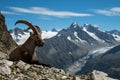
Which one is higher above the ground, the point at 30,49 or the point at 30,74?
the point at 30,49

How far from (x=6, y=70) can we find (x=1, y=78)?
4.61ft

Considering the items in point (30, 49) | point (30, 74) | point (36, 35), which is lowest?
point (30, 74)

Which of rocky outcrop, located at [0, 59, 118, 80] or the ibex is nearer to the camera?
rocky outcrop, located at [0, 59, 118, 80]

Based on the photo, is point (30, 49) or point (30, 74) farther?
point (30, 49)

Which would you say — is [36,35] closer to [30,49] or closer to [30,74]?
[30,49]

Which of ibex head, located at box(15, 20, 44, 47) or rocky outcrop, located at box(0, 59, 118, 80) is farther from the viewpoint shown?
ibex head, located at box(15, 20, 44, 47)

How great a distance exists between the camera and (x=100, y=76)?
16.7 metres

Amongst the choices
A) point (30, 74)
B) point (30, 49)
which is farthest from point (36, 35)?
point (30, 74)

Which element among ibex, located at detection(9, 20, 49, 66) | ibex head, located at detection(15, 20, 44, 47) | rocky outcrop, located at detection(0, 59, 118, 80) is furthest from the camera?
ibex head, located at detection(15, 20, 44, 47)

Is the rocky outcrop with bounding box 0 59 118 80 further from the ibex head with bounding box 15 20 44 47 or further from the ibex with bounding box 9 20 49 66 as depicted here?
the ibex head with bounding box 15 20 44 47

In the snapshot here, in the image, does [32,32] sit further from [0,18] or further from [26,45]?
[0,18]

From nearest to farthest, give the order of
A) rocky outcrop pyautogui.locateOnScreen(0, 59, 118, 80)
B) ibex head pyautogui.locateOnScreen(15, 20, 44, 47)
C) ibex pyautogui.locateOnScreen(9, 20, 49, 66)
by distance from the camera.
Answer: rocky outcrop pyautogui.locateOnScreen(0, 59, 118, 80) → ibex pyautogui.locateOnScreen(9, 20, 49, 66) → ibex head pyautogui.locateOnScreen(15, 20, 44, 47)

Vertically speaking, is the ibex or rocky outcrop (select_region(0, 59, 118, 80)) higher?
the ibex

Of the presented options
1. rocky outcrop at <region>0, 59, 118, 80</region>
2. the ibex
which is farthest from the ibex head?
rocky outcrop at <region>0, 59, 118, 80</region>
